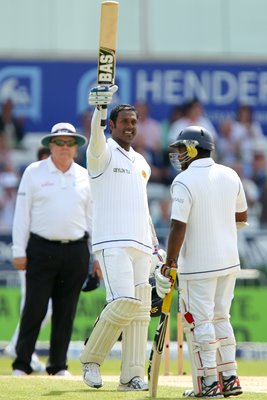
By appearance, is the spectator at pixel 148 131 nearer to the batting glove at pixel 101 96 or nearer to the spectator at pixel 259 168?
the spectator at pixel 259 168

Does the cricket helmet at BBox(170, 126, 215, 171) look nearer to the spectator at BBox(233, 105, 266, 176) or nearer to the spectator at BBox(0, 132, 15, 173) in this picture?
the spectator at BBox(0, 132, 15, 173)

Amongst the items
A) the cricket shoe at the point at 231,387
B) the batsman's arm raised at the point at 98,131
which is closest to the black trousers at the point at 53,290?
the batsman's arm raised at the point at 98,131

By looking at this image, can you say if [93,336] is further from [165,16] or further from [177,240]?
[165,16]

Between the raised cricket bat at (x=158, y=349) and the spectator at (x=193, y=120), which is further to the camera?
the spectator at (x=193, y=120)

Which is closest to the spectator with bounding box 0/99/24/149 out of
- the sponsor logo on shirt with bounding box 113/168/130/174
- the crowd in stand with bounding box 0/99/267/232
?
the crowd in stand with bounding box 0/99/267/232

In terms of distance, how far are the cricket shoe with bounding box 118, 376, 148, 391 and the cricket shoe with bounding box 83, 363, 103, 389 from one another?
7.0 inches

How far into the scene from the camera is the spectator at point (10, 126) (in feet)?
63.0

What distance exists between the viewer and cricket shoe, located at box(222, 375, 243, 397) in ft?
25.9

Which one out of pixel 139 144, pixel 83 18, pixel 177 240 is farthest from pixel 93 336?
pixel 83 18

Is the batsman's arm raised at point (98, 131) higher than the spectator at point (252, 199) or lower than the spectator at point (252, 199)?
higher

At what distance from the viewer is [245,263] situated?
15344 millimetres

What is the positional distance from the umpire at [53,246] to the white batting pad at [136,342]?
226 cm

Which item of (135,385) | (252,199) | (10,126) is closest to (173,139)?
(252,199)

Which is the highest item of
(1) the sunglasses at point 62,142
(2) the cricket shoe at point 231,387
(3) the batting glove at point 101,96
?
(3) the batting glove at point 101,96
